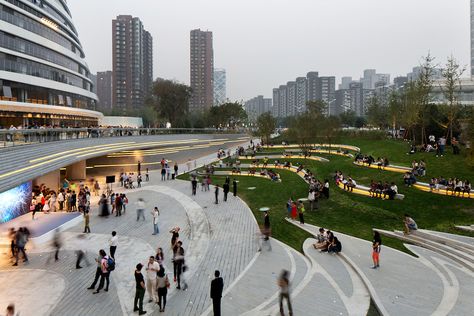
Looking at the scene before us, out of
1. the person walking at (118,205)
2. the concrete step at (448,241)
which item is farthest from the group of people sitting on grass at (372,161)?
the person walking at (118,205)

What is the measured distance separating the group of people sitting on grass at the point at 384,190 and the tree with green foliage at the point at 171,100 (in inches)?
2185

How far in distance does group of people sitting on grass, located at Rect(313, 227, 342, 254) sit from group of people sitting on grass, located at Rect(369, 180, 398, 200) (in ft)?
28.6

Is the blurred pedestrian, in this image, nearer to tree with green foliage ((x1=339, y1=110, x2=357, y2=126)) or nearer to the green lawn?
the green lawn

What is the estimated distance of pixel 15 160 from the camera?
56.2ft

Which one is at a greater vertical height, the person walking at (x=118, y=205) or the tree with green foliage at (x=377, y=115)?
the tree with green foliage at (x=377, y=115)

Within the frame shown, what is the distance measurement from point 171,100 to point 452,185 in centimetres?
6132

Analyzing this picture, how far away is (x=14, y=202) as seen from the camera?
796 inches

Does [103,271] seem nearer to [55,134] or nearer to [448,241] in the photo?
[448,241]

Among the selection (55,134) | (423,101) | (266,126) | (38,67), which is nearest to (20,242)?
(55,134)

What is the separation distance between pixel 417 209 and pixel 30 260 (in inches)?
818

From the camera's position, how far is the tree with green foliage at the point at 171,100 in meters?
72.9

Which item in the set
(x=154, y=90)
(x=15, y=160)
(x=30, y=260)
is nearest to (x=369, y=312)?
(x=30, y=260)

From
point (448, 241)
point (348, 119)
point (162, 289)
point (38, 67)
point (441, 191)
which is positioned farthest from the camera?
point (348, 119)

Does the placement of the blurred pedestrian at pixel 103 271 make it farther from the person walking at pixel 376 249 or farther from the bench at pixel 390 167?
the bench at pixel 390 167
